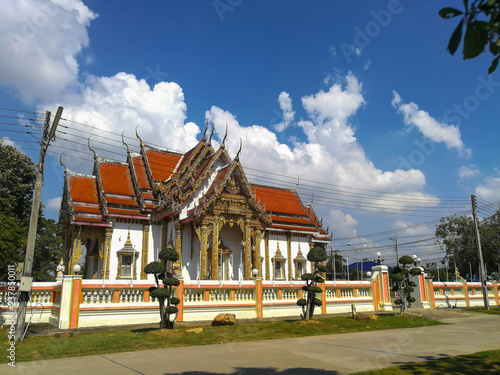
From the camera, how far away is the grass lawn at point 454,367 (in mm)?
6750

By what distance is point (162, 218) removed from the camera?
77.2 feet

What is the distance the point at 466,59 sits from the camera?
282cm

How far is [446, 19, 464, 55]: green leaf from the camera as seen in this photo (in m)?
2.74

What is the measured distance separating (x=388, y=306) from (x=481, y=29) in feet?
69.9

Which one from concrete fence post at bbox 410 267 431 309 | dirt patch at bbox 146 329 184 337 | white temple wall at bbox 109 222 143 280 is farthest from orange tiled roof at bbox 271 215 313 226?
dirt patch at bbox 146 329 184 337

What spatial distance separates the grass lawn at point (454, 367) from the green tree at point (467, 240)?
42628 mm

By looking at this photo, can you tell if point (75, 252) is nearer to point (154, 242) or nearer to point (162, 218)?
point (154, 242)

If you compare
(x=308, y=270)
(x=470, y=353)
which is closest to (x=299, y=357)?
(x=470, y=353)

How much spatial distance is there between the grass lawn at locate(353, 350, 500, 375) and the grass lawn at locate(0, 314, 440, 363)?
5.57 metres

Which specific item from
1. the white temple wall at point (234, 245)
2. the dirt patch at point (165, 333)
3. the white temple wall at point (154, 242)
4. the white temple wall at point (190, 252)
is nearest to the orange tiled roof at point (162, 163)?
the white temple wall at point (154, 242)

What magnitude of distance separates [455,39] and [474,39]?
0.16 m

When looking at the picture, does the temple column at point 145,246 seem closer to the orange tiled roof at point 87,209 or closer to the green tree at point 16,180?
the orange tiled roof at point 87,209

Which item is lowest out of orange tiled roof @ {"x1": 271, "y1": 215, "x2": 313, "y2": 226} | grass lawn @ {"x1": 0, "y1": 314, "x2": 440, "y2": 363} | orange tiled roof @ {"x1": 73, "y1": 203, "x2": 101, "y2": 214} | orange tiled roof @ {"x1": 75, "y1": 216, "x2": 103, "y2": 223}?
grass lawn @ {"x1": 0, "y1": 314, "x2": 440, "y2": 363}

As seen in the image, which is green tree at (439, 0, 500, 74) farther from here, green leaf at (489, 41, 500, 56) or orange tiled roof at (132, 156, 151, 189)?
orange tiled roof at (132, 156, 151, 189)
